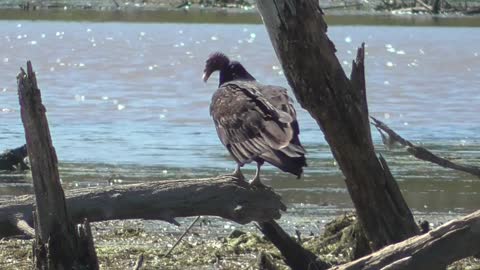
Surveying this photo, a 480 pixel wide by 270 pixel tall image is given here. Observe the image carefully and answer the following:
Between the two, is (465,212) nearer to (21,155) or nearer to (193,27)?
(21,155)

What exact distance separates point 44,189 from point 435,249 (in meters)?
1.79

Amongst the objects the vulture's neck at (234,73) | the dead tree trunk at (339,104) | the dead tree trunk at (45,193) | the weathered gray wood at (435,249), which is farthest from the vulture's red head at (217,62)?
the weathered gray wood at (435,249)

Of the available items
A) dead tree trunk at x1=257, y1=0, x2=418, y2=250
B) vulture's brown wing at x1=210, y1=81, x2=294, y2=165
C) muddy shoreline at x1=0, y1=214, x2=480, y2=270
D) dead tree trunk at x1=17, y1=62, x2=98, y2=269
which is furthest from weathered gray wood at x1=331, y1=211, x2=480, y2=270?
muddy shoreline at x1=0, y1=214, x2=480, y2=270

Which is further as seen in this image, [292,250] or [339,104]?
[292,250]

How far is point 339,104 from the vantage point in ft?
17.5

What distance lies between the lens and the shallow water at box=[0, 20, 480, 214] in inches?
403

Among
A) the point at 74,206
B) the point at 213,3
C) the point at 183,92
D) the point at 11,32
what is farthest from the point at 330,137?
the point at 213,3

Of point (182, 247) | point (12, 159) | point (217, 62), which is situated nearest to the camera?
point (217, 62)

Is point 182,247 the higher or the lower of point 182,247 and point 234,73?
the lower

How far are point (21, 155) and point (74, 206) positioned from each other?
512 centimetres

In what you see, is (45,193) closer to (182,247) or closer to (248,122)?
(248,122)

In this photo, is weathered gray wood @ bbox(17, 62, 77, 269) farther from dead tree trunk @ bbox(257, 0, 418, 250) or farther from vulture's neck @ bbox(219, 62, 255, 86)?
vulture's neck @ bbox(219, 62, 255, 86)

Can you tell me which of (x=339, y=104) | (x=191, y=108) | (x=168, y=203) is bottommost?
(x=191, y=108)

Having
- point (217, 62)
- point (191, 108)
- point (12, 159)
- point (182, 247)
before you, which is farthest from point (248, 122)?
point (191, 108)
